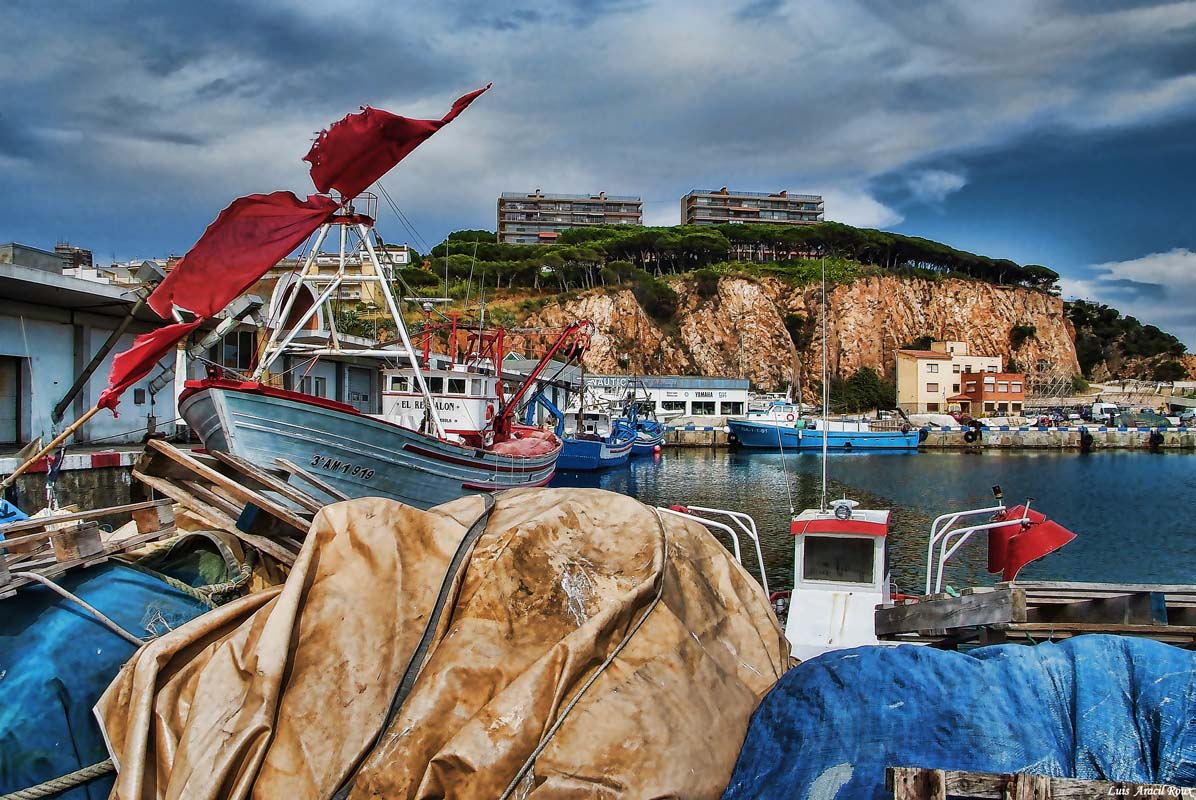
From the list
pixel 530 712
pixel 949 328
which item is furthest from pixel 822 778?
pixel 949 328

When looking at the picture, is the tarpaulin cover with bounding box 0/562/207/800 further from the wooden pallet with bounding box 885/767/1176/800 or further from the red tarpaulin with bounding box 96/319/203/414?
the wooden pallet with bounding box 885/767/1176/800

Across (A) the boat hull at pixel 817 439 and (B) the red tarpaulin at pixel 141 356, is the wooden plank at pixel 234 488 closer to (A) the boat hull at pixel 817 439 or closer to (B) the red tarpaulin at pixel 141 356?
(B) the red tarpaulin at pixel 141 356

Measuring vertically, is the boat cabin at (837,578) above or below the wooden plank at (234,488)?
below

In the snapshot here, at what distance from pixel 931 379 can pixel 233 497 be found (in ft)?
269

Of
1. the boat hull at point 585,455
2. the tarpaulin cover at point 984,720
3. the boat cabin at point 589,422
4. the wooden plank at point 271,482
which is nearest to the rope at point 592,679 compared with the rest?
the tarpaulin cover at point 984,720

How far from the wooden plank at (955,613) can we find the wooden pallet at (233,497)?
4307mm

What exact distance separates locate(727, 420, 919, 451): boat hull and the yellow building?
24280mm

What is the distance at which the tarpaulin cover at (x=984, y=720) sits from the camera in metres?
2.93

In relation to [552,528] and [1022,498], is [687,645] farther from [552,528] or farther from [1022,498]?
[1022,498]

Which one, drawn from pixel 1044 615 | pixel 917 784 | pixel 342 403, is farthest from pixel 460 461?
pixel 917 784

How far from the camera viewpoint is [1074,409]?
76.4 metres

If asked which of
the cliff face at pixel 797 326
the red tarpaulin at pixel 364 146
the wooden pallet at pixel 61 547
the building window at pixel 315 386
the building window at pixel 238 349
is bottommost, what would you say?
the wooden pallet at pixel 61 547

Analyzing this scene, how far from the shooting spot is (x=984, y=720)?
3.14 meters

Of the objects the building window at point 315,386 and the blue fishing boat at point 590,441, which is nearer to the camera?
the building window at point 315,386
